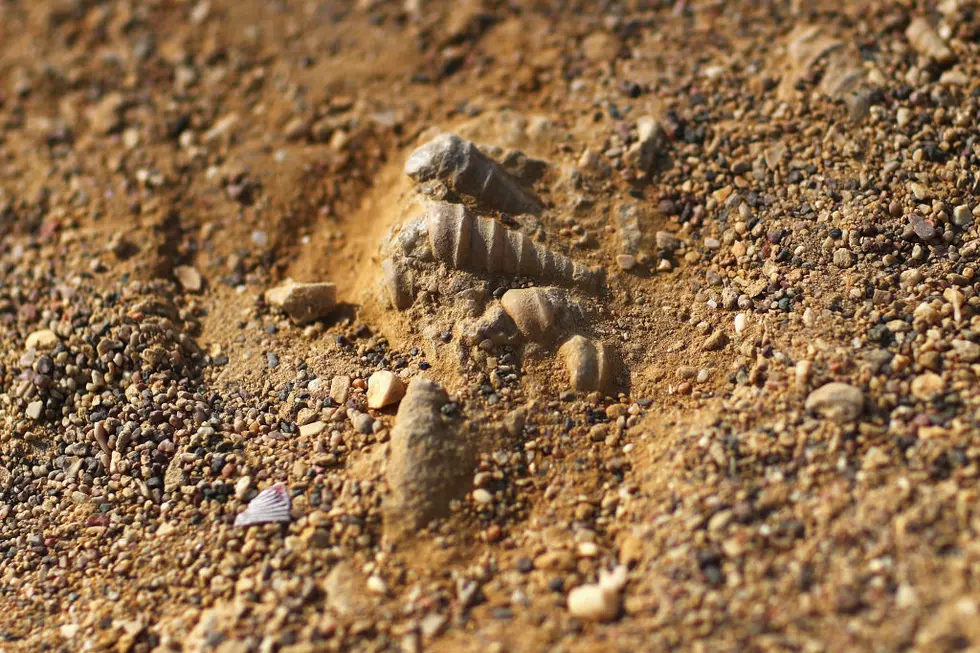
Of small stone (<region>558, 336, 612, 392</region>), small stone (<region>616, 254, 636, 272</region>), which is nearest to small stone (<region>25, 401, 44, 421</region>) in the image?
small stone (<region>558, 336, 612, 392</region>)

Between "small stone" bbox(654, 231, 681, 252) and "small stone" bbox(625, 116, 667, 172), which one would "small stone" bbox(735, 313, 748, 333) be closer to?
"small stone" bbox(654, 231, 681, 252)

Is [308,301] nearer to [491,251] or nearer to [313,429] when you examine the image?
[313,429]

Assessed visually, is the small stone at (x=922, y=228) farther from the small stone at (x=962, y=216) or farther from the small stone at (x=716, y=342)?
the small stone at (x=716, y=342)

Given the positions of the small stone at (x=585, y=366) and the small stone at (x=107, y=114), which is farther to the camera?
the small stone at (x=107, y=114)

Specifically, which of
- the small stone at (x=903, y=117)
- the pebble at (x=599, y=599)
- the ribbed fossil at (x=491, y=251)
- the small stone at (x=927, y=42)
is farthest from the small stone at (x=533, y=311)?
the small stone at (x=927, y=42)

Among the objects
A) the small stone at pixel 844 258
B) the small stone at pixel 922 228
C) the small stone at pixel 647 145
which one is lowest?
the small stone at pixel 844 258

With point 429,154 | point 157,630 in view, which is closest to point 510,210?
point 429,154

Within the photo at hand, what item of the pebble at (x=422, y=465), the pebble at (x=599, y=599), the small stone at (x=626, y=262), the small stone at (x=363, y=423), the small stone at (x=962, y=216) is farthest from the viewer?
the small stone at (x=626, y=262)
